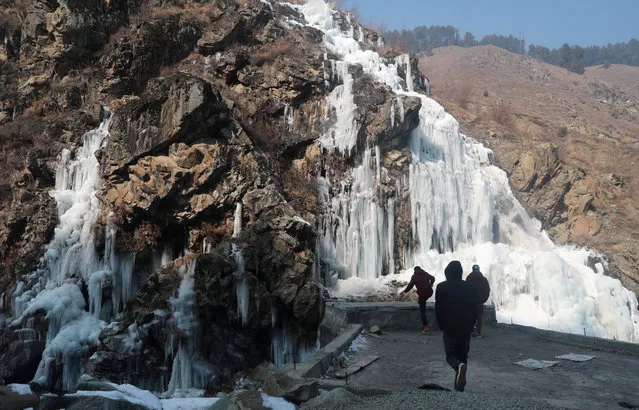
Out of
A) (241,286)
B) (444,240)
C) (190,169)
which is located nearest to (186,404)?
(241,286)

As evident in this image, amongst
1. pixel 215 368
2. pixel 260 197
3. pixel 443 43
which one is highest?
pixel 443 43

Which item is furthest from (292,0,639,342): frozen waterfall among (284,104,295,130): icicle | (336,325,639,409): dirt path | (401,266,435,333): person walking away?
(336,325,639,409): dirt path

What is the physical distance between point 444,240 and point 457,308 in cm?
1706

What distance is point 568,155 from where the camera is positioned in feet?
127

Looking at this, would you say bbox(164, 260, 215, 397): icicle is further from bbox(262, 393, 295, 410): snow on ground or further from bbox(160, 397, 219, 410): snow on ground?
bbox(262, 393, 295, 410): snow on ground

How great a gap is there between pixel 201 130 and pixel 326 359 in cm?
1143

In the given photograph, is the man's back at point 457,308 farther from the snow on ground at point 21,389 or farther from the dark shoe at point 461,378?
the snow on ground at point 21,389

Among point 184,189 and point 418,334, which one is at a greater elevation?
point 184,189

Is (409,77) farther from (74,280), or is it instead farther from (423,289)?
(423,289)

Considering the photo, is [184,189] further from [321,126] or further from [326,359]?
[326,359]

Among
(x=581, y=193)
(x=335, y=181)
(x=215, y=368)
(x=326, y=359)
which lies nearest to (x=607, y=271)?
(x=581, y=193)

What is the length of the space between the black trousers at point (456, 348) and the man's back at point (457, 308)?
0.05m

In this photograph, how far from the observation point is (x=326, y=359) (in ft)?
22.7

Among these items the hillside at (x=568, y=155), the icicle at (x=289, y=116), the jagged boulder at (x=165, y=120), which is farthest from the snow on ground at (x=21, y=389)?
the hillside at (x=568, y=155)
